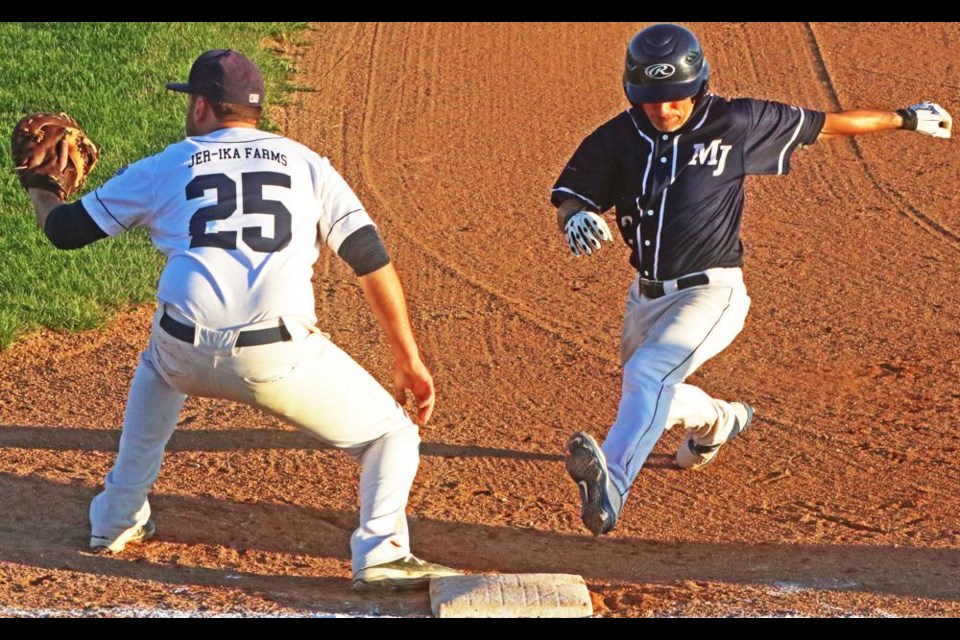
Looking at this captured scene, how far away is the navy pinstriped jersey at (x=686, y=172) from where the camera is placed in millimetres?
5977

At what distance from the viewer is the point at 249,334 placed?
4922 mm

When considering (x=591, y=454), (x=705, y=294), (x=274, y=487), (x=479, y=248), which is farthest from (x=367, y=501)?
(x=479, y=248)

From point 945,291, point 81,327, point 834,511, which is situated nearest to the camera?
point 834,511

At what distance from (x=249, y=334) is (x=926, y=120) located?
11.1 feet

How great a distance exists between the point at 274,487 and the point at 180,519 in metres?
0.56

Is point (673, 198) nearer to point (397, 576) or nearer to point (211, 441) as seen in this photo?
point (397, 576)

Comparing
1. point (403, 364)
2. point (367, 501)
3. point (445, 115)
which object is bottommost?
point (367, 501)

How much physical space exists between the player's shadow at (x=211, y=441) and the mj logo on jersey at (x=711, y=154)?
6.04 feet

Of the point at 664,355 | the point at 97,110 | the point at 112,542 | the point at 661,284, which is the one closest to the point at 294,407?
the point at 112,542

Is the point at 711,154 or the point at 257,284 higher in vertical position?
the point at 711,154

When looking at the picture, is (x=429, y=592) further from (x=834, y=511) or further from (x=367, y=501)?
(x=834, y=511)

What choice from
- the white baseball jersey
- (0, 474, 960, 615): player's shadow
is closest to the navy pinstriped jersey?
(0, 474, 960, 615): player's shadow

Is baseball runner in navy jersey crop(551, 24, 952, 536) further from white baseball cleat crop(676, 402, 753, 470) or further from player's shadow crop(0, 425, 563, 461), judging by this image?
player's shadow crop(0, 425, 563, 461)

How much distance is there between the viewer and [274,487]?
6.52m
